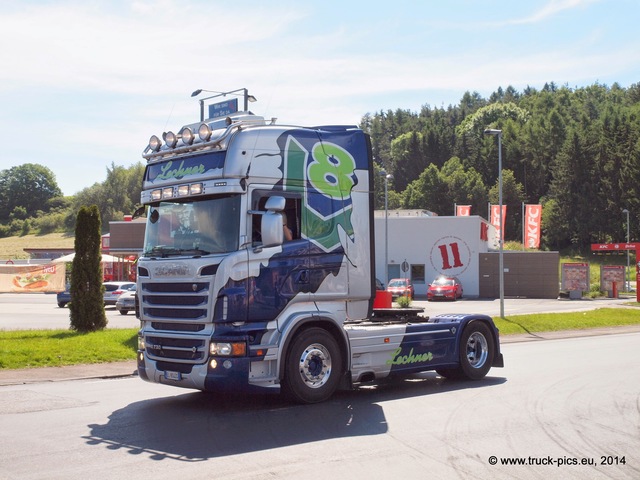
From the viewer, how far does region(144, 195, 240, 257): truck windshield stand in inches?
398

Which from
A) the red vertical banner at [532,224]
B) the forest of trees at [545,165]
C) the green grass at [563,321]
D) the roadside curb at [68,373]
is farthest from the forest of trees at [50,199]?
the roadside curb at [68,373]

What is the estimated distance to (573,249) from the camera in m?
112

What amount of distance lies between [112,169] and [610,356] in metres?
125

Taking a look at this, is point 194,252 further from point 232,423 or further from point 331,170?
point 331,170

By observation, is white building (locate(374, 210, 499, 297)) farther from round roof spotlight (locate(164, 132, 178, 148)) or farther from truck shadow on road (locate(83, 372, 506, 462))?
round roof spotlight (locate(164, 132, 178, 148))

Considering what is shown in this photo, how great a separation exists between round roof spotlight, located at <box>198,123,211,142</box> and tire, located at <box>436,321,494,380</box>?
18.3 feet

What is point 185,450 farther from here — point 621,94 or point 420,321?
point 621,94

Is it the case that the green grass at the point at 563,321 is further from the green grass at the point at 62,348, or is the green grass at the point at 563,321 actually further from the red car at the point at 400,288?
the red car at the point at 400,288

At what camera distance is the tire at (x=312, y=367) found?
1038cm

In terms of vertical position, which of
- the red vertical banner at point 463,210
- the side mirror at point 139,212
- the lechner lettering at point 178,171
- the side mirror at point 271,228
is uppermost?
the red vertical banner at point 463,210

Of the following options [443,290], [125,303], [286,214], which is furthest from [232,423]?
[443,290]

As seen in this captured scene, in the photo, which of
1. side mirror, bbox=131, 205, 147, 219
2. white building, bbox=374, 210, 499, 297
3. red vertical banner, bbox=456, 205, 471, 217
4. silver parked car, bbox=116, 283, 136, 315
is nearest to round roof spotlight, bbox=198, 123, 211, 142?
side mirror, bbox=131, 205, 147, 219

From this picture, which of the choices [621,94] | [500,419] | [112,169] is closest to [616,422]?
[500,419]

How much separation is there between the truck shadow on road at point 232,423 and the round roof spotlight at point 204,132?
367 cm
